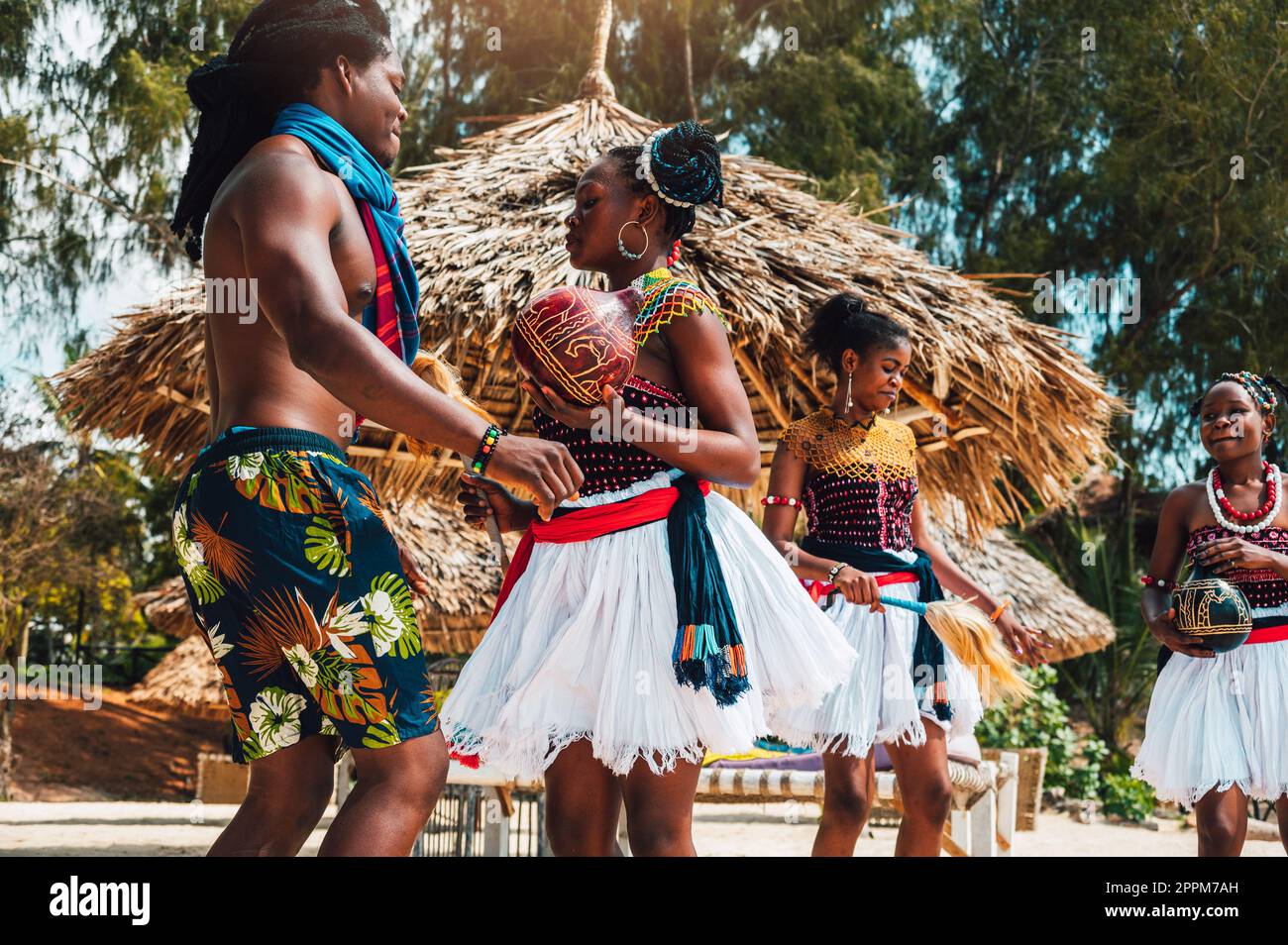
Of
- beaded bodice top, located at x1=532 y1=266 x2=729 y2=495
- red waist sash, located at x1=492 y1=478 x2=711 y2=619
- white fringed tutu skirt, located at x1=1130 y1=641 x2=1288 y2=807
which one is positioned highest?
beaded bodice top, located at x1=532 y1=266 x2=729 y2=495

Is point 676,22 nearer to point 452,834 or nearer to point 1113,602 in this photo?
point 1113,602

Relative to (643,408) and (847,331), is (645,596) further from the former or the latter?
(847,331)

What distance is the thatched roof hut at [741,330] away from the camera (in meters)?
6.29

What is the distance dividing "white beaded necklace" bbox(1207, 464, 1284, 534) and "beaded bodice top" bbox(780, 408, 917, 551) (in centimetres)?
120

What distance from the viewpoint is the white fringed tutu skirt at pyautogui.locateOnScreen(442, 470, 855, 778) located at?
2.73 meters

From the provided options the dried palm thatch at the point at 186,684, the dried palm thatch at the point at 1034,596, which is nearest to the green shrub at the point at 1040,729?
the dried palm thatch at the point at 1034,596

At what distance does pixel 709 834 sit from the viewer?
10.1 meters

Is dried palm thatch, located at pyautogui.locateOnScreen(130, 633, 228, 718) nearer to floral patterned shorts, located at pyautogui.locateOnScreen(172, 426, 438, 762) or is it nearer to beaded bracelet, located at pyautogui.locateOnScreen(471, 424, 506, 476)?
floral patterned shorts, located at pyautogui.locateOnScreen(172, 426, 438, 762)

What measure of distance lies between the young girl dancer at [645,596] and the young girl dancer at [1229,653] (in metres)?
2.21

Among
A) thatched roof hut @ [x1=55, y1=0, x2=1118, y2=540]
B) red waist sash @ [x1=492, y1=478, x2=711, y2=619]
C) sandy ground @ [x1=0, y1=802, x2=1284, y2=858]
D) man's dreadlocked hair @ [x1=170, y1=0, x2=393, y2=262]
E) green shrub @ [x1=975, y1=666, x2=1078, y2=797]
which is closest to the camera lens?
man's dreadlocked hair @ [x1=170, y1=0, x2=393, y2=262]

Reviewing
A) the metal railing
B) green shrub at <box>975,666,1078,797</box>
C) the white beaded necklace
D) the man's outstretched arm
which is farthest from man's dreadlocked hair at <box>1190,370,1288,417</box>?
green shrub at <box>975,666,1078,797</box>

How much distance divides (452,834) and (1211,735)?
5471 mm

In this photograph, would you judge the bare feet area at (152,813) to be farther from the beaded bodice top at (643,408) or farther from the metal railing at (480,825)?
the beaded bodice top at (643,408)

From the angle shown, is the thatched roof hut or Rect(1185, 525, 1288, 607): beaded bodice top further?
the thatched roof hut
